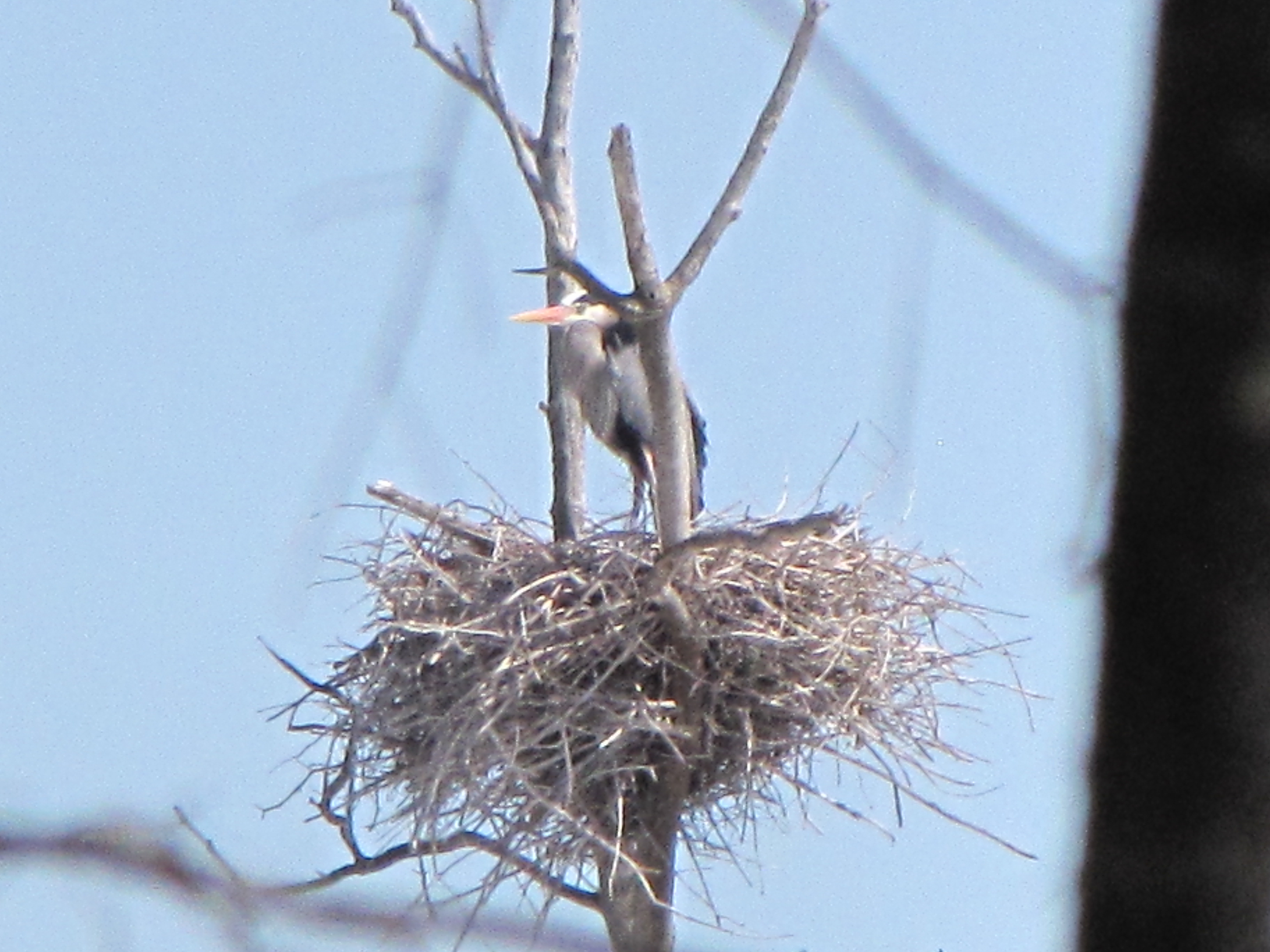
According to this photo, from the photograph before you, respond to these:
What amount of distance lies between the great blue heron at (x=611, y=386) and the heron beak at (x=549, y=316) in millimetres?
31

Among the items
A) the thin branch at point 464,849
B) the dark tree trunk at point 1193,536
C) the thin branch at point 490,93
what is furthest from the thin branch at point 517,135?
the dark tree trunk at point 1193,536

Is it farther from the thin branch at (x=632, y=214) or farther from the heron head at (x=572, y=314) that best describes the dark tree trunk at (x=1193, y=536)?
the heron head at (x=572, y=314)

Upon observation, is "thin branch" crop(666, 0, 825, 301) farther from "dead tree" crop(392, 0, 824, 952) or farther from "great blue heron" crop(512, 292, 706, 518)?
"great blue heron" crop(512, 292, 706, 518)

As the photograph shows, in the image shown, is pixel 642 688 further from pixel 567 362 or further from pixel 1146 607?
pixel 1146 607

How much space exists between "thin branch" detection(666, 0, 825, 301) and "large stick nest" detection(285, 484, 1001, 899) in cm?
65

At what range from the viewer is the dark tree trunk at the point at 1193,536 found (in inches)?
47.8

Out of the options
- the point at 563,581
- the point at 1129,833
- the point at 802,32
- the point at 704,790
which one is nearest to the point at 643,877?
the point at 704,790

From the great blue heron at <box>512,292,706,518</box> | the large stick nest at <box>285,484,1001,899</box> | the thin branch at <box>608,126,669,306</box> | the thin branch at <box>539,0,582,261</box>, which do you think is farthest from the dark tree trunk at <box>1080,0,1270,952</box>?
the great blue heron at <box>512,292,706,518</box>

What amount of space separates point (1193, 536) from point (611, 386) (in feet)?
10.8

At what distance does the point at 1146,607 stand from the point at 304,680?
2406 mm

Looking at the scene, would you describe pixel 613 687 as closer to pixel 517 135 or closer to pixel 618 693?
pixel 618 693

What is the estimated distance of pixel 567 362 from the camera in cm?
422

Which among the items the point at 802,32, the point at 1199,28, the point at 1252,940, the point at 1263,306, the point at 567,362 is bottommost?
the point at 1252,940

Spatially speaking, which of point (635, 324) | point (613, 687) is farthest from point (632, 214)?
point (613, 687)
